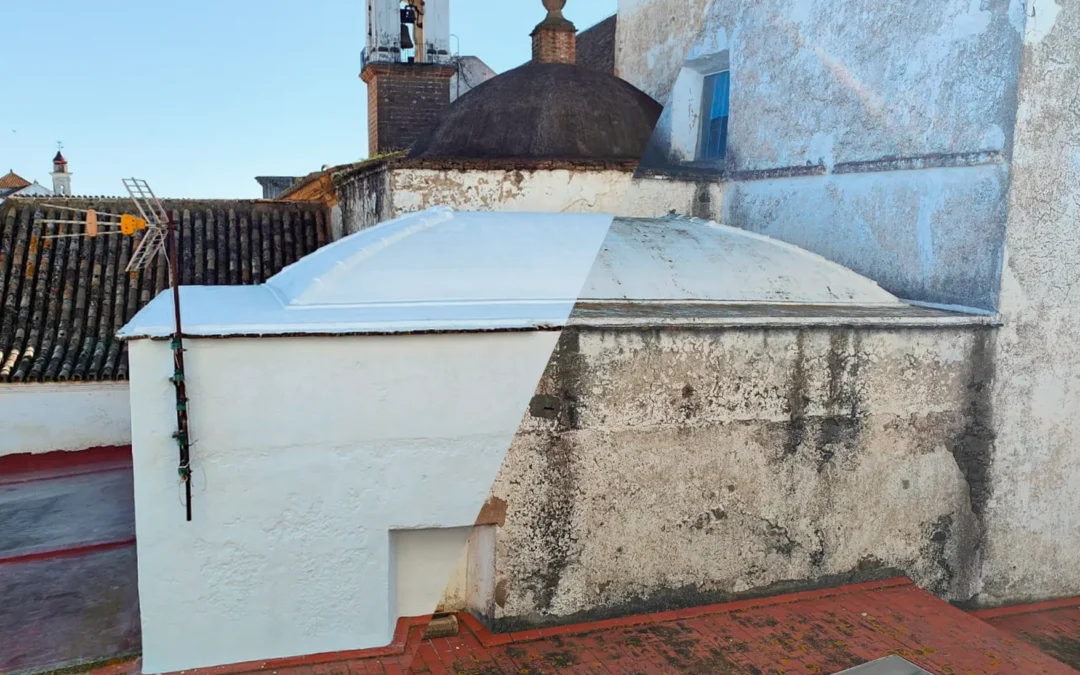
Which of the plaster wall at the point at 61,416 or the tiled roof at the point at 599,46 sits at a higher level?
the tiled roof at the point at 599,46

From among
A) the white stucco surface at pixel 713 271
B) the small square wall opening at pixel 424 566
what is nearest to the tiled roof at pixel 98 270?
the small square wall opening at pixel 424 566

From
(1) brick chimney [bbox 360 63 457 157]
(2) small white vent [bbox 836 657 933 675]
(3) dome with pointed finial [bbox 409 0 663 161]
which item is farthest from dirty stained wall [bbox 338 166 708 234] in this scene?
(2) small white vent [bbox 836 657 933 675]

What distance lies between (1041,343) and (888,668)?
2.96 meters

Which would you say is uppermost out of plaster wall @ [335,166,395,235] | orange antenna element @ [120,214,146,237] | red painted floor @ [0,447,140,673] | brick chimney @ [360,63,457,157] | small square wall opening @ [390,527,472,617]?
brick chimney @ [360,63,457,157]

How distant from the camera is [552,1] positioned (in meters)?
10.5

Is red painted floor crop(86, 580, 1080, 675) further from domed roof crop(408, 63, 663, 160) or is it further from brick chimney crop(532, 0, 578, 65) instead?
brick chimney crop(532, 0, 578, 65)

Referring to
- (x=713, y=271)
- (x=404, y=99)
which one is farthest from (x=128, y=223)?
(x=404, y=99)

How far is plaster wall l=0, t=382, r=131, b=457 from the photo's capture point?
9211mm

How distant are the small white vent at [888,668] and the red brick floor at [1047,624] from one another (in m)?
1.28

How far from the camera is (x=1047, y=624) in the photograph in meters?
6.29

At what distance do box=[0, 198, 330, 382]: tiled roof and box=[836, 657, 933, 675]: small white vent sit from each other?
327 inches

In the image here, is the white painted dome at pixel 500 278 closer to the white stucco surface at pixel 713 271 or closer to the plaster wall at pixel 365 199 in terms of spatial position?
the white stucco surface at pixel 713 271

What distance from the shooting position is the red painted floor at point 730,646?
4895 millimetres

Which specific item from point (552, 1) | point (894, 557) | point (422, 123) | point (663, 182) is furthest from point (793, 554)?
point (422, 123)
